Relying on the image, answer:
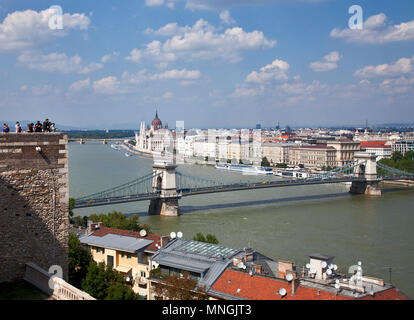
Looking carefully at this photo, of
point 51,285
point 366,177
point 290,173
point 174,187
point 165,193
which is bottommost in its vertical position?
point 290,173

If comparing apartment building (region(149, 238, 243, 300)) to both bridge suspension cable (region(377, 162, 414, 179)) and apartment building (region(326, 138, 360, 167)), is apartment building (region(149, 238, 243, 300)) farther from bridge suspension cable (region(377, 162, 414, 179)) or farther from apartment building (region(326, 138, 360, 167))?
apartment building (region(326, 138, 360, 167))

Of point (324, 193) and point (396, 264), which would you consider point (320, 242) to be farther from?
point (324, 193)

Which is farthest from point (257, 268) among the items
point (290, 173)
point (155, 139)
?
point (155, 139)

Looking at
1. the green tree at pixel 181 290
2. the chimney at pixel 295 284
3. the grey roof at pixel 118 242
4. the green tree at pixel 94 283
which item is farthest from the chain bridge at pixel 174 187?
the chimney at pixel 295 284

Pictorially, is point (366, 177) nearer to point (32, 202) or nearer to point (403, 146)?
point (403, 146)

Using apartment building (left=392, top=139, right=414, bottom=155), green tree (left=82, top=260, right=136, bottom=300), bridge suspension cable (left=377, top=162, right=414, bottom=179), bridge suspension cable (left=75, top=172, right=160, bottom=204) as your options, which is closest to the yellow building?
green tree (left=82, top=260, right=136, bottom=300)

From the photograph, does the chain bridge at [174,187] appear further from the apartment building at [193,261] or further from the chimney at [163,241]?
the apartment building at [193,261]
